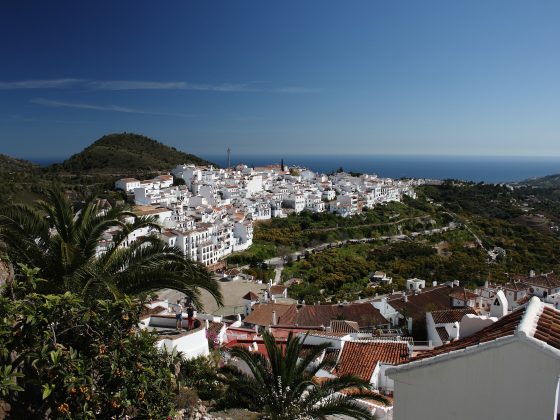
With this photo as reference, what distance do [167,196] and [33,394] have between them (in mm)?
58265

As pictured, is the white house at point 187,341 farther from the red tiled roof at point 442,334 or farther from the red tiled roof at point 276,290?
the red tiled roof at point 276,290

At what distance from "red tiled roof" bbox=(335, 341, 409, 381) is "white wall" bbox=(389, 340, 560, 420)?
7175 mm

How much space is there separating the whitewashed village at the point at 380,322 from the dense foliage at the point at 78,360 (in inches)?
87.3

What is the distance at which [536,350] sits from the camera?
3363 millimetres

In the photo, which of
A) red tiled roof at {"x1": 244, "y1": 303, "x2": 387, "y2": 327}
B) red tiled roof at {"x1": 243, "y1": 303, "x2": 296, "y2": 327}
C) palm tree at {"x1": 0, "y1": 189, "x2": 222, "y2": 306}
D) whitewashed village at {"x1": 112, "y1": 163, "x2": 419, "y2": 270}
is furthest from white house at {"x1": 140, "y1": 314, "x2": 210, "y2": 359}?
whitewashed village at {"x1": 112, "y1": 163, "x2": 419, "y2": 270}

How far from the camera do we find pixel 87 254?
22.3 feet

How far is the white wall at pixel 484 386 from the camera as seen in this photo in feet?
11.1

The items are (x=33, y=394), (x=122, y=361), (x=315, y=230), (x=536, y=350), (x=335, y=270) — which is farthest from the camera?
(x=315, y=230)

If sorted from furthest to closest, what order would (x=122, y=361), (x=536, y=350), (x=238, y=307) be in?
(x=238, y=307)
(x=122, y=361)
(x=536, y=350)

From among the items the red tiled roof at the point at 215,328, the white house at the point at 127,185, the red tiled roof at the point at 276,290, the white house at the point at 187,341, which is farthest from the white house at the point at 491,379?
the white house at the point at 127,185

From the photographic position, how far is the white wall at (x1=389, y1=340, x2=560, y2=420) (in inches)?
133

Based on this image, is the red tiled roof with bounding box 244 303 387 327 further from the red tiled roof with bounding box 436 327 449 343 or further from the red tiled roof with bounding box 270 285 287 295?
the red tiled roof with bounding box 270 285 287 295

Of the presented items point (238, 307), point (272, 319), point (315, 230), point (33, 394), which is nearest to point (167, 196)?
point (315, 230)

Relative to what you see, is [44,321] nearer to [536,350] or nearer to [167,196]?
[536,350]
